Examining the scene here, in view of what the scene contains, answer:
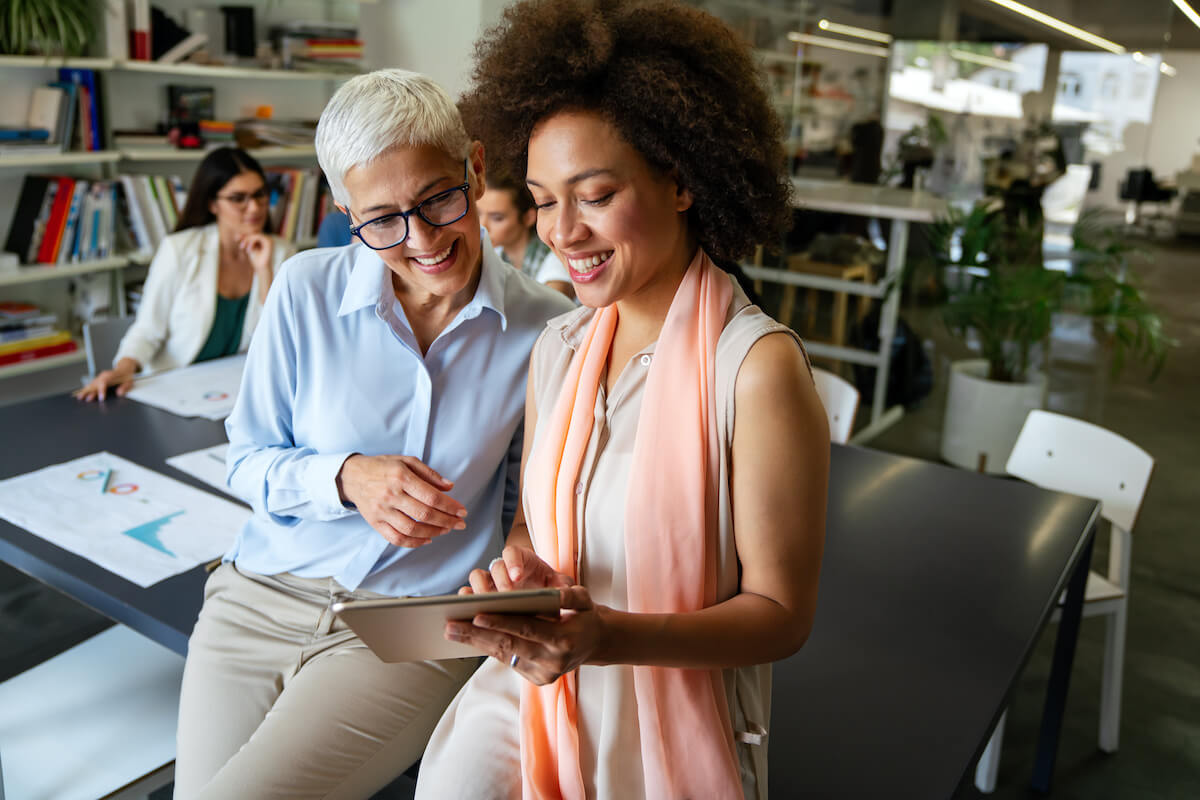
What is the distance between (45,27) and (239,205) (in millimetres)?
1151

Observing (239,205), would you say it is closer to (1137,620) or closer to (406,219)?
(406,219)

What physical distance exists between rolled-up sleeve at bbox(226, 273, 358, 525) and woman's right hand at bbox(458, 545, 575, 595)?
1.29 feet

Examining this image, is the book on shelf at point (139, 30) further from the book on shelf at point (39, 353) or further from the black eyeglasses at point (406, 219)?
the black eyeglasses at point (406, 219)

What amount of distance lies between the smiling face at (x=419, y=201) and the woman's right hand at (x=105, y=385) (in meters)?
1.27

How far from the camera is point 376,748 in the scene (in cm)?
130

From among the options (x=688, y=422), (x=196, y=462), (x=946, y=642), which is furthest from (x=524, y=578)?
(x=196, y=462)

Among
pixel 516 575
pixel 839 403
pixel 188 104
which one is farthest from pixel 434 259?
Result: pixel 188 104

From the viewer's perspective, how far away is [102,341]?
110 inches

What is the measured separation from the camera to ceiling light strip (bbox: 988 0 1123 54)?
400cm

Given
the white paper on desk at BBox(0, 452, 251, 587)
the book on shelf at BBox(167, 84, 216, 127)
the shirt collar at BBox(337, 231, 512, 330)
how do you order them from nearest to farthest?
the shirt collar at BBox(337, 231, 512, 330) < the white paper on desk at BBox(0, 452, 251, 587) < the book on shelf at BBox(167, 84, 216, 127)

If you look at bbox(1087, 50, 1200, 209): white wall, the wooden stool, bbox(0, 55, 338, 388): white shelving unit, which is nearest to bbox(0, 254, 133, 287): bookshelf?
bbox(0, 55, 338, 388): white shelving unit

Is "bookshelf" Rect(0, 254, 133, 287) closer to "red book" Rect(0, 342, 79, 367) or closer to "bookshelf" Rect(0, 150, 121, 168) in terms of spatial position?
"red book" Rect(0, 342, 79, 367)

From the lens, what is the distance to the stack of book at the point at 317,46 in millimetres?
4512

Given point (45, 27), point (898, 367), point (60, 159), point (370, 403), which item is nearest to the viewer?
point (370, 403)
